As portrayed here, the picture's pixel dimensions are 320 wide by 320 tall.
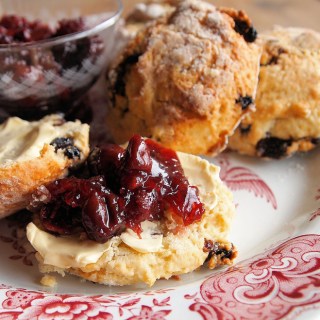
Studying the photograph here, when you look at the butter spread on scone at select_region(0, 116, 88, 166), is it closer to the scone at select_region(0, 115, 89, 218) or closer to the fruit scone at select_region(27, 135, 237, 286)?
the scone at select_region(0, 115, 89, 218)

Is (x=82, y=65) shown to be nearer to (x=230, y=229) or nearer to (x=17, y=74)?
(x=17, y=74)

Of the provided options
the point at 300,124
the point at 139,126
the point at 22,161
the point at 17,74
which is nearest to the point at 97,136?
the point at 139,126

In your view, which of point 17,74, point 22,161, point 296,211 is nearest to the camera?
point 22,161

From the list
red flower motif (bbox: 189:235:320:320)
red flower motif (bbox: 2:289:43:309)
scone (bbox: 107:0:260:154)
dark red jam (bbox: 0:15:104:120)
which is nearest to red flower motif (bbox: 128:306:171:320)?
red flower motif (bbox: 189:235:320:320)

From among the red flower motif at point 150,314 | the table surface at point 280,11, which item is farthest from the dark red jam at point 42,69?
the table surface at point 280,11

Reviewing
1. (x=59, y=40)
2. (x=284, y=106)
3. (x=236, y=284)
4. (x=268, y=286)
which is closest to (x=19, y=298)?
(x=236, y=284)
